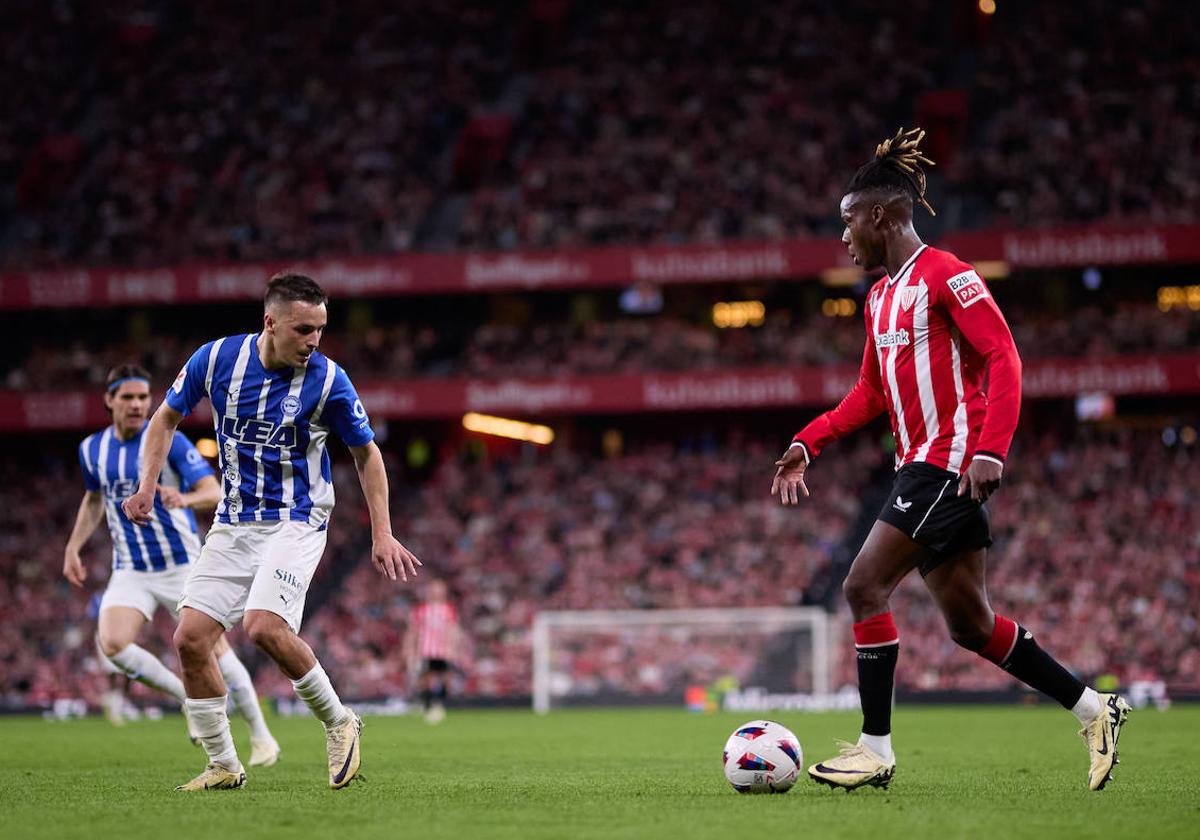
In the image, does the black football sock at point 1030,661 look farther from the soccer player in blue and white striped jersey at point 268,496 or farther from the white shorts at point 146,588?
the white shorts at point 146,588

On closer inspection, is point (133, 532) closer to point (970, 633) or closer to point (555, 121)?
point (970, 633)

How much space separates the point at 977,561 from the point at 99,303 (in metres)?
28.3

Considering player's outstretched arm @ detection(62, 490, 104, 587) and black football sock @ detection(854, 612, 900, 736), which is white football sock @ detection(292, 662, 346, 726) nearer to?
black football sock @ detection(854, 612, 900, 736)

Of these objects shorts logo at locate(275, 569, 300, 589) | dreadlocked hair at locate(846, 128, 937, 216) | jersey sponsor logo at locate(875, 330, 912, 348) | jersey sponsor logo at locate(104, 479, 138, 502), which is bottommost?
shorts logo at locate(275, 569, 300, 589)

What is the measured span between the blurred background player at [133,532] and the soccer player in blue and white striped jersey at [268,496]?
2639mm

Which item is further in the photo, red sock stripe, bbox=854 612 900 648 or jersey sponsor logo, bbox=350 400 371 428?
jersey sponsor logo, bbox=350 400 371 428

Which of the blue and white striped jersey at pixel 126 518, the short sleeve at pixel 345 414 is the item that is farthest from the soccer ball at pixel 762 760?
the blue and white striped jersey at pixel 126 518

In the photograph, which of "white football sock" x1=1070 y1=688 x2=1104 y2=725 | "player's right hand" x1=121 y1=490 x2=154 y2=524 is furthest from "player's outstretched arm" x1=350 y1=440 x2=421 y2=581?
"white football sock" x1=1070 y1=688 x2=1104 y2=725

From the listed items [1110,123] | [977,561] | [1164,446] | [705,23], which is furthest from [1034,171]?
[977,561]

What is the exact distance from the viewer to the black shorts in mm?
7094

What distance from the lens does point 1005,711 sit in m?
21.2

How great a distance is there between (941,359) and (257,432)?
3.25 meters

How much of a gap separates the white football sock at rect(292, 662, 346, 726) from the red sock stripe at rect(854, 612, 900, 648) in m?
2.51

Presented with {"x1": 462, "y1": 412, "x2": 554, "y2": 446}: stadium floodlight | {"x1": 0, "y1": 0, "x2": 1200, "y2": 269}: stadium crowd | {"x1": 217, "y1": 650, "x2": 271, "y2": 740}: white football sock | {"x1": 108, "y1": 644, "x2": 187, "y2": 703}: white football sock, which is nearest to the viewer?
{"x1": 217, "y1": 650, "x2": 271, "y2": 740}: white football sock
